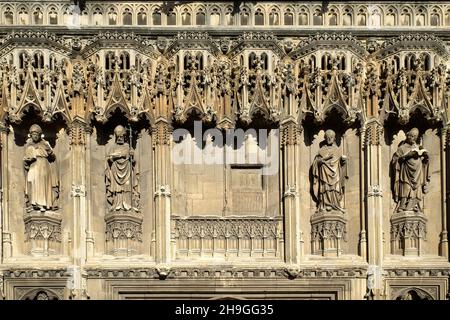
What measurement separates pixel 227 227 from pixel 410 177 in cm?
285

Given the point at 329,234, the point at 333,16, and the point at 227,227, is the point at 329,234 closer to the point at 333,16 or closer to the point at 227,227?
the point at 227,227

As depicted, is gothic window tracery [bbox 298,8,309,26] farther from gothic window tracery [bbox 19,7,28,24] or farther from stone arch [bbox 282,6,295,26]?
gothic window tracery [bbox 19,7,28,24]

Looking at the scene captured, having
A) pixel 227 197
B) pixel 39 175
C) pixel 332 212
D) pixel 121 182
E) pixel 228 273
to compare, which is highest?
pixel 39 175

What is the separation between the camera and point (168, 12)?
36344 millimetres

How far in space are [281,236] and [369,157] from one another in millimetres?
1781

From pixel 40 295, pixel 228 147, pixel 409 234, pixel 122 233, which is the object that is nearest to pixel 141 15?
pixel 228 147

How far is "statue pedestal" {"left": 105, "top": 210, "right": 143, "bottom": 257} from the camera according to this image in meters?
35.8

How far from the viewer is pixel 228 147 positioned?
36375 millimetres

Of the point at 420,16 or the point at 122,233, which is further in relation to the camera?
the point at 420,16

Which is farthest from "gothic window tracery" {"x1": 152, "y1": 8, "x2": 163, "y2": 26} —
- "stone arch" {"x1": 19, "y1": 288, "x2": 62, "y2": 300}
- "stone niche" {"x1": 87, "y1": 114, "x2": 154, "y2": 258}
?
"stone arch" {"x1": 19, "y1": 288, "x2": 62, "y2": 300}

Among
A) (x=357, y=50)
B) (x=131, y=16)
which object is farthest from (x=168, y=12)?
(x=357, y=50)

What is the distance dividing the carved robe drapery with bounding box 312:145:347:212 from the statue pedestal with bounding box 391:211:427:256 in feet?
2.95

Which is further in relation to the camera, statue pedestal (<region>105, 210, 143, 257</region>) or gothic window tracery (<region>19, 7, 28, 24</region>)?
gothic window tracery (<region>19, 7, 28, 24</region>)
